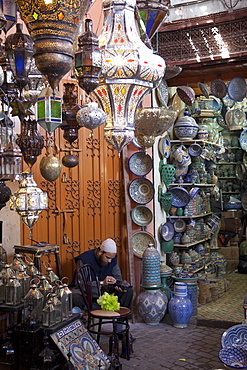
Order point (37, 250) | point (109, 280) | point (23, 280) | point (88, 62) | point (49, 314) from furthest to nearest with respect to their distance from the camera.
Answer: point (109, 280) < point (37, 250) < point (23, 280) < point (49, 314) < point (88, 62)

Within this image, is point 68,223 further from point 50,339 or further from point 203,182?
point 203,182

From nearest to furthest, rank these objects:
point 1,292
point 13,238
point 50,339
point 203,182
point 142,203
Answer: point 50,339 < point 1,292 < point 13,238 < point 142,203 < point 203,182

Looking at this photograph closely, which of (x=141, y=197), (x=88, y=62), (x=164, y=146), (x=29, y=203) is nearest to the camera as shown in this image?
Answer: (x=88, y=62)

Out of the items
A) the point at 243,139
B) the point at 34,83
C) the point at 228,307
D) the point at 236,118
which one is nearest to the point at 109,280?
the point at 228,307

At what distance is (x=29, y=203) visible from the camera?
8.93 ft

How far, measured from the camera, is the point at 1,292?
386cm

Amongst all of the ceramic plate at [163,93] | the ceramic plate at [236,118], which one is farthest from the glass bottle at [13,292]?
the ceramic plate at [236,118]

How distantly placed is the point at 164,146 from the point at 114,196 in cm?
100

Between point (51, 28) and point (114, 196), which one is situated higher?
point (51, 28)

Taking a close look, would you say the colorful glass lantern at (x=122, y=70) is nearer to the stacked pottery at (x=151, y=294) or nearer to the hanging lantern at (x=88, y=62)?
the hanging lantern at (x=88, y=62)

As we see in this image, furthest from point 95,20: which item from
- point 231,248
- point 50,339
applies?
point 231,248

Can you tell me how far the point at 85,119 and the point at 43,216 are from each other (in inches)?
112

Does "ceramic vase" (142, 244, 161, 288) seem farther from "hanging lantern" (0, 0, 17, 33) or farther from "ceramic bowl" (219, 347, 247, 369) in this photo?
"hanging lantern" (0, 0, 17, 33)

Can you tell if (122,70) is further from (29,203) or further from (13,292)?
(13,292)
